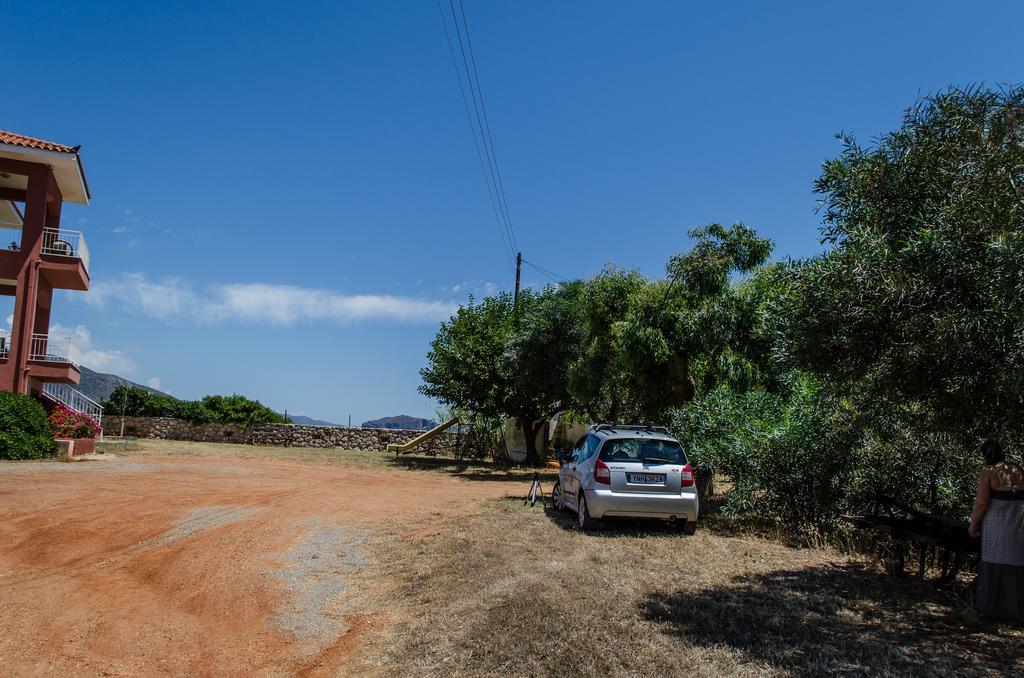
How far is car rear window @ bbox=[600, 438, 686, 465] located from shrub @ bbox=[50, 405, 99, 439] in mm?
18101

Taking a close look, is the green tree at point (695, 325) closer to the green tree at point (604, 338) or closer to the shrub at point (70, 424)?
the green tree at point (604, 338)

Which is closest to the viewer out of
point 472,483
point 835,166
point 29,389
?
point 835,166

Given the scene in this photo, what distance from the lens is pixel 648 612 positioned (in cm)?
628

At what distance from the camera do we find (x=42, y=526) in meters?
10.6

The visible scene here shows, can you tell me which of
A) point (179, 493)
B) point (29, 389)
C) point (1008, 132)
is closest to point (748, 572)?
point (1008, 132)

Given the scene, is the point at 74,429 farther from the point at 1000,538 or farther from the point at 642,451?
the point at 1000,538

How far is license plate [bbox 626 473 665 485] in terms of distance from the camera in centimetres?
1060

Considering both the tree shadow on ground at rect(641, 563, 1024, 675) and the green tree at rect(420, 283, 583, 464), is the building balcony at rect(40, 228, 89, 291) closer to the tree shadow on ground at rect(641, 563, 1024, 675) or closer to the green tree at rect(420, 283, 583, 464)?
the green tree at rect(420, 283, 583, 464)

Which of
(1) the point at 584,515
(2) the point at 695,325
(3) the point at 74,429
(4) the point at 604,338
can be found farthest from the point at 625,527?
(3) the point at 74,429

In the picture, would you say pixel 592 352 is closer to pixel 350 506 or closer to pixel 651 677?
pixel 350 506

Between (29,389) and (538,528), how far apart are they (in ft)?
66.2

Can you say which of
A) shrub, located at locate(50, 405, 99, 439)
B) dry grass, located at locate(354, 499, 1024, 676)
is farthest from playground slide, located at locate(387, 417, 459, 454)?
dry grass, located at locate(354, 499, 1024, 676)

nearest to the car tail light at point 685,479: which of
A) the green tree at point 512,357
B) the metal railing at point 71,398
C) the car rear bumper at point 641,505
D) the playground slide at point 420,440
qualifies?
the car rear bumper at point 641,505

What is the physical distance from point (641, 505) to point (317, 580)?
15.6 ft
